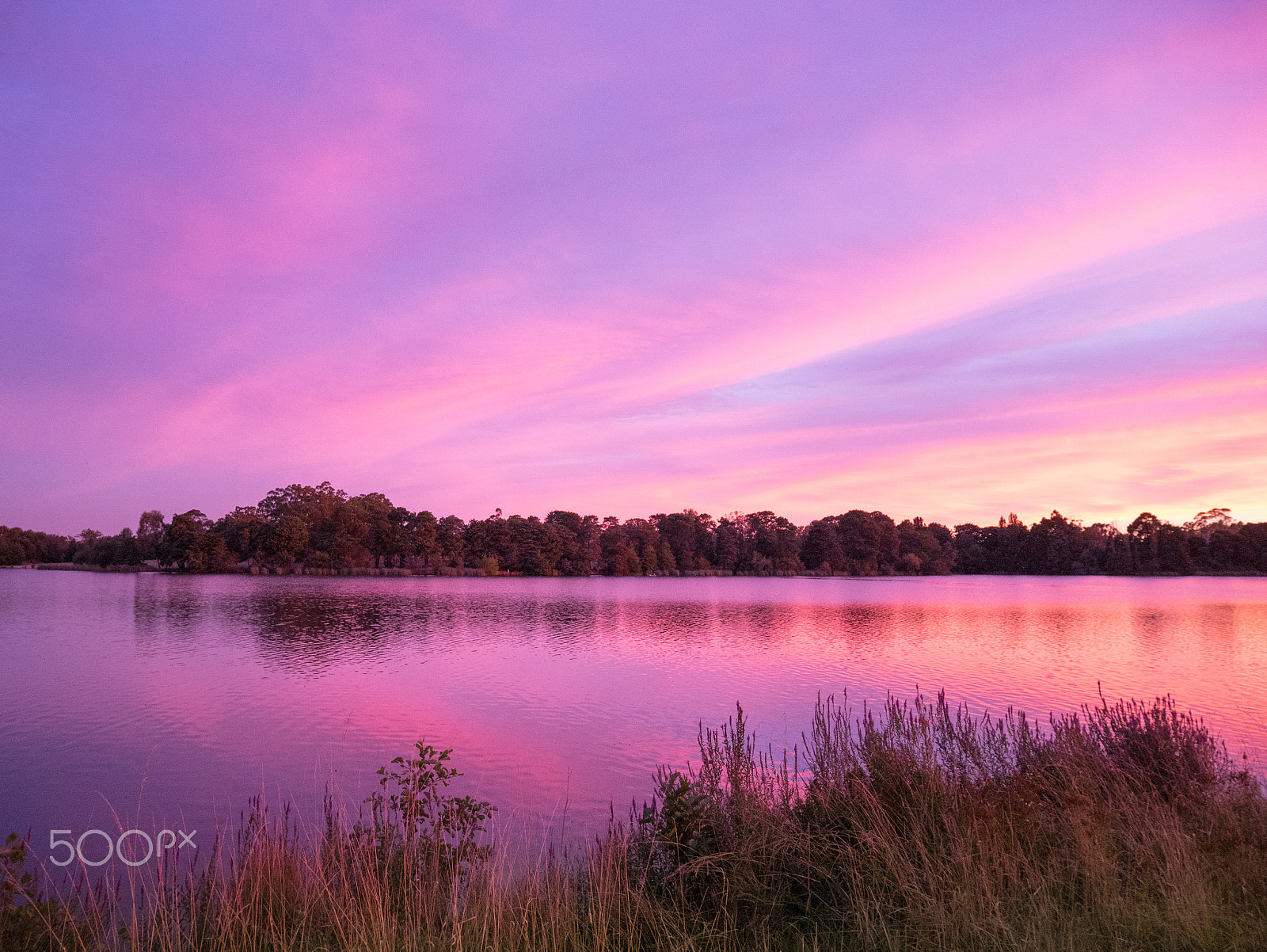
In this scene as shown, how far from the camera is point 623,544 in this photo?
160375 mm

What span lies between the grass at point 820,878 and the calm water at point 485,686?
2739 millimetres

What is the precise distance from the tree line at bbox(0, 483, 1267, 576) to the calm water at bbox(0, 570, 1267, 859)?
84.0 metres

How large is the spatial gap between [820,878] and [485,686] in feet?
63.5

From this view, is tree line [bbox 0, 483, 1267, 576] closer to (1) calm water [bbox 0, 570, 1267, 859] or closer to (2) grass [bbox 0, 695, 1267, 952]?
(1) calm water [bbox 0, 570, 1267, 859]

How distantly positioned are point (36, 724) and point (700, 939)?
20597 millimetres

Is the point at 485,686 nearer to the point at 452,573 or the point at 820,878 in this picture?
the point at 820,878

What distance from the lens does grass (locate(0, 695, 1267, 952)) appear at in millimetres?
5875

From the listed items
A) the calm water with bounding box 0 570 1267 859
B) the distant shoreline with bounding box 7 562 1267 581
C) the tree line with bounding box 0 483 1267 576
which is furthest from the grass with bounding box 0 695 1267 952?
the tree line with bounding box 0 483 1267 576

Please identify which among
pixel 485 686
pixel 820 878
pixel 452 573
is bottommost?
pixel 452 573

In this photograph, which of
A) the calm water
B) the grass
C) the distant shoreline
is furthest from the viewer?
the distant shoreline

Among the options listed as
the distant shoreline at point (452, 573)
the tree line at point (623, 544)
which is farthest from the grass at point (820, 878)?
the tree line at point (623, 544)

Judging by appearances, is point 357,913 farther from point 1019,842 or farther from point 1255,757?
point 1255,757

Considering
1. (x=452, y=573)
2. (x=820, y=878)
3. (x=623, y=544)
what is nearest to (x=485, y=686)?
(x=820, y=878)

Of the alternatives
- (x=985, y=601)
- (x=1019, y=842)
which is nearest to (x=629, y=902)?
(x=1019, y=842)
